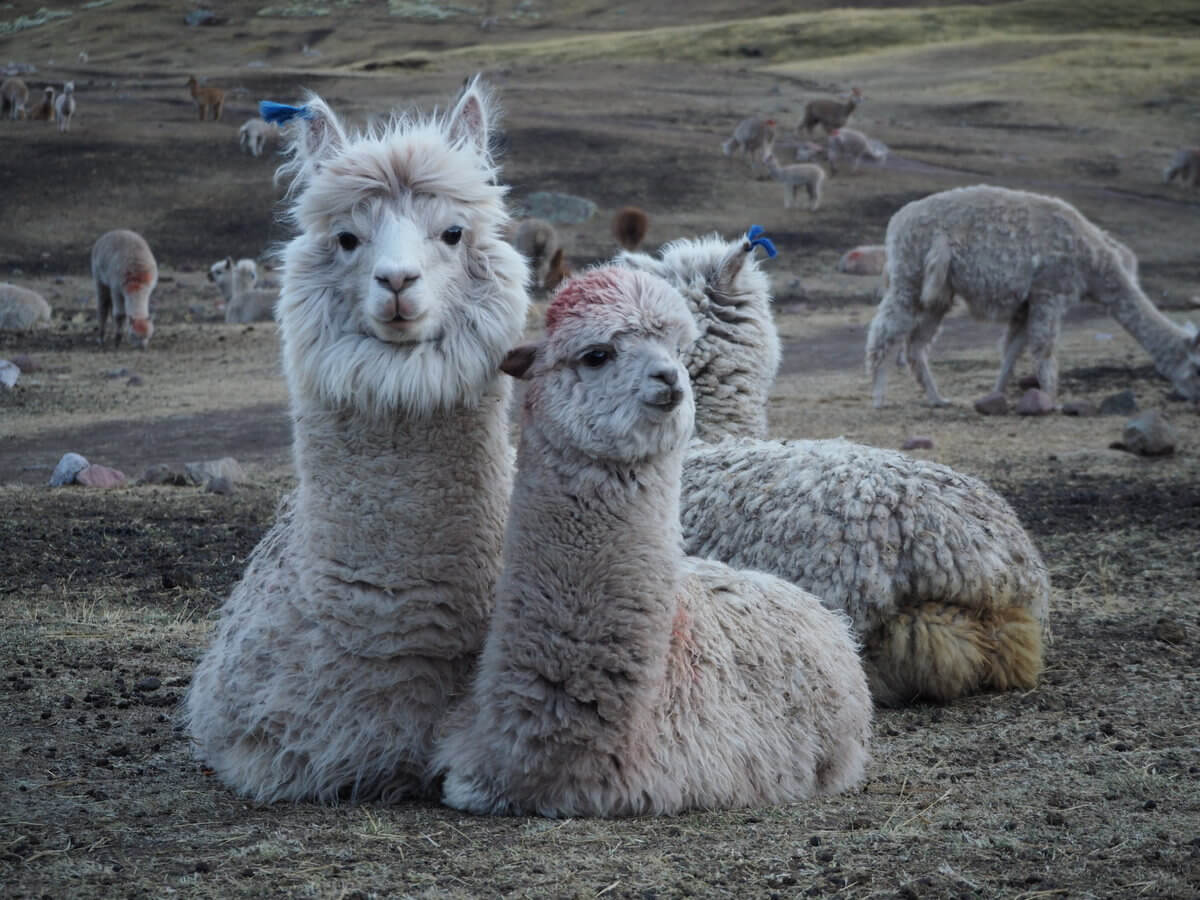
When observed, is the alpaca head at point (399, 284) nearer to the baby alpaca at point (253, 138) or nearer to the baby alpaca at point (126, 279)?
the baby alpaca at point (126, 279)

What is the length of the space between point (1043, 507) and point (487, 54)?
2133 inches

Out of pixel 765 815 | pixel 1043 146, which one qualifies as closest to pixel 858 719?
pixel 765 815

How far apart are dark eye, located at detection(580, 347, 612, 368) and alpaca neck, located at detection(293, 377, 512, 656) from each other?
1.39 feet

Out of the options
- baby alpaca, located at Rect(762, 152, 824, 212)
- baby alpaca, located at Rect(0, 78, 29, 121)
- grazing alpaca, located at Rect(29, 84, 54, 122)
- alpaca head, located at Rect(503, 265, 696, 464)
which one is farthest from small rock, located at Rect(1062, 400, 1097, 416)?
baby alpaca, located at Rect(0, 78, 29, 121)

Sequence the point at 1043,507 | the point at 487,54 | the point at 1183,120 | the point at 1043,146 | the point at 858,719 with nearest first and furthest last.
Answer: the point at 858,719 < the point at 1043,507 < the point at 1043,146 < the point at 1183,120 < the point at 487,54

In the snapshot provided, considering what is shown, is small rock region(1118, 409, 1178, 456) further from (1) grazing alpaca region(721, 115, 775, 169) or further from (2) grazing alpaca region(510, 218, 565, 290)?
(1) grazing alpaca region(721, 115, 775, 169)

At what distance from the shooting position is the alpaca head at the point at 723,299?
248 inches

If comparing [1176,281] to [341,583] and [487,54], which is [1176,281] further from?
[487,54]

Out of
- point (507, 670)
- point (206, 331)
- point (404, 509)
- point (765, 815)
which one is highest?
point (404, 509)

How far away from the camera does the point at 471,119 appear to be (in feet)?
14.6

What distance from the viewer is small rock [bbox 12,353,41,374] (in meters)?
14.8

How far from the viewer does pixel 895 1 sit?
265 ft

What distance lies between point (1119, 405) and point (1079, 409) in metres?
0.41

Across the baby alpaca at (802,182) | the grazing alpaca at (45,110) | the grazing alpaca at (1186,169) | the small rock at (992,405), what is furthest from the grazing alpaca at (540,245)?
the grazing alpaca at (1186,169)
